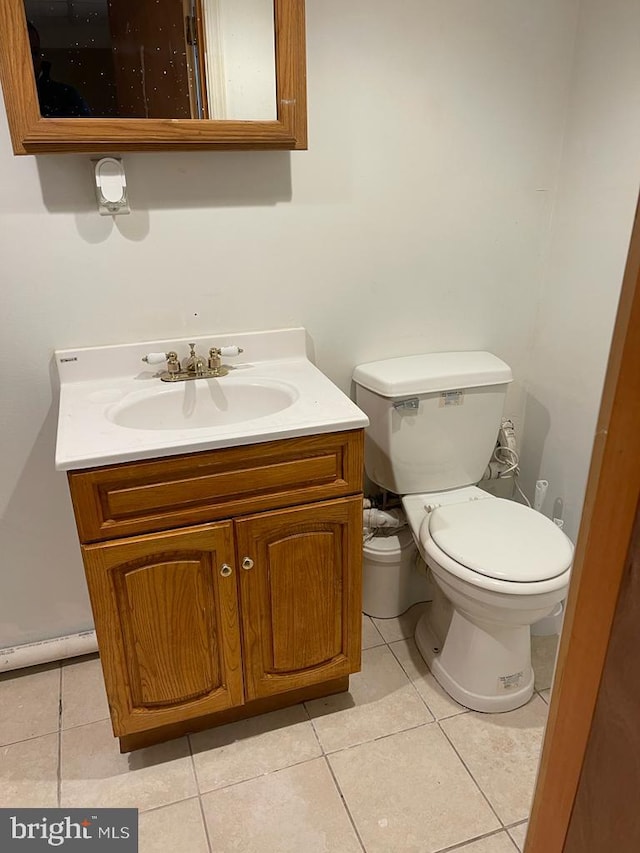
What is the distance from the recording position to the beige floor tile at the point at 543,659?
177 cm

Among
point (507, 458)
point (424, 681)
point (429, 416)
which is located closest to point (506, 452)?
A: point (507, 458)

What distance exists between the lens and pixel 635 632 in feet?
1.73

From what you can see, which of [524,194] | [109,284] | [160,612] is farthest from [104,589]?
[524,194]

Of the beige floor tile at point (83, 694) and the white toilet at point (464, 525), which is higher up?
the white toilet at point (464, 525)

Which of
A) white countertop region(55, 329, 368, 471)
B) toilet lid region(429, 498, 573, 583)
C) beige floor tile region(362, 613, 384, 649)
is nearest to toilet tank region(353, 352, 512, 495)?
toilet lid region(429, 498, 573, 583)

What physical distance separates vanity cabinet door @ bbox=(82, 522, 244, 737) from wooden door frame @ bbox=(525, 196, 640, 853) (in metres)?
0.84

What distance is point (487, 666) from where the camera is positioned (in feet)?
5.39

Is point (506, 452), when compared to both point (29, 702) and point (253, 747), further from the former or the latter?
point (29, 702)

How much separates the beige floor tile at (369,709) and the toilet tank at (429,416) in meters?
0.54

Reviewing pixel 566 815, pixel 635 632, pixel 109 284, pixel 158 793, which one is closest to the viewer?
pixel 635 632

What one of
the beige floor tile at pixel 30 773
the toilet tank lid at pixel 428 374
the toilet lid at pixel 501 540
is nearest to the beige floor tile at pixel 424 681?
the toilet lid at pixel 501 540

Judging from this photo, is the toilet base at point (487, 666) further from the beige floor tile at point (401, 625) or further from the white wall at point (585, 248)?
A: the white wall at point (585, 248)

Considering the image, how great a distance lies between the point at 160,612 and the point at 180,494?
0.28 metres

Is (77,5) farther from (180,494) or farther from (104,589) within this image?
(104,589)
